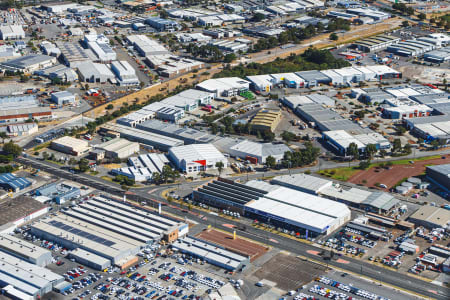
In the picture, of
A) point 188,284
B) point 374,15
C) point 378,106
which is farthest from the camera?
point 374,15

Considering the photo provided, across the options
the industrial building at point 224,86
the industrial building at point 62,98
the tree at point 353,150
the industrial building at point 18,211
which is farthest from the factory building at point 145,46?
the industrial building at point 18,211

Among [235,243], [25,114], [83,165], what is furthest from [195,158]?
[25,114]

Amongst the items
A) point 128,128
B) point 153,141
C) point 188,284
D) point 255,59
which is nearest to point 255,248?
point 188,284

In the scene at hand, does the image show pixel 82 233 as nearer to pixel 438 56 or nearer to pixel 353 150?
pixel 353 150

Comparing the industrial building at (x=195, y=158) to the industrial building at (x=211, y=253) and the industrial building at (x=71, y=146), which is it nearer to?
the industrial building at (x=71, y=146)

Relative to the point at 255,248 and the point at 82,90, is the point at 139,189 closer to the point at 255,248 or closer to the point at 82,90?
the point at 255,248

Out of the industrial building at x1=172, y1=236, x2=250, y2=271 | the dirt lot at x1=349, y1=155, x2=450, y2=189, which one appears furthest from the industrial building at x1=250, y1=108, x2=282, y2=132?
the industrial building at x1=172, y1=236, x2=250, y2=271
